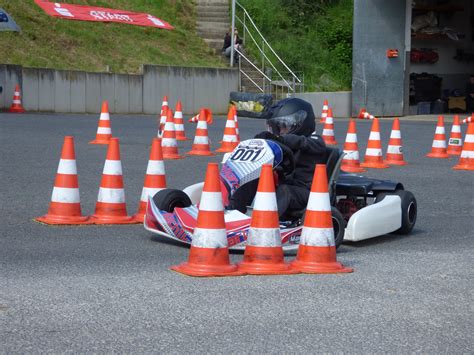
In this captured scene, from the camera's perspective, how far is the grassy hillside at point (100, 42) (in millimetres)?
30344

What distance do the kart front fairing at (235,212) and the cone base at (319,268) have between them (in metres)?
0.63

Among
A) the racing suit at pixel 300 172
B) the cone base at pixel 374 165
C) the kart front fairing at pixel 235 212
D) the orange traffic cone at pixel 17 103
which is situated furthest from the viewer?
the orange traffic cone at pixel 17 103

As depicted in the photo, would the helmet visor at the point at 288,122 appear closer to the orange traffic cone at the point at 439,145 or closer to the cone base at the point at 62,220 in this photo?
the cone base at the point at 62,220

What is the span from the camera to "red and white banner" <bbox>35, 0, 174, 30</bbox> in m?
32.7

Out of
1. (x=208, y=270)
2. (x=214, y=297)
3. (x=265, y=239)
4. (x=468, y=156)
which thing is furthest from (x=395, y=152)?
(x=214, y=297)

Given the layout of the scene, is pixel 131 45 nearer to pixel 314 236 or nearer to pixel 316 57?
pixel 316 57

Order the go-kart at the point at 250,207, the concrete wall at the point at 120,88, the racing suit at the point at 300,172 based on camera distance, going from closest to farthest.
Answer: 1. the go-kart at the point at 250,207
2. the racing suit at the point at 300,172
3. the concrete wall at the point at 120,88

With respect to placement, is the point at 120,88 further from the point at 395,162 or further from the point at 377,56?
the point at 395,162

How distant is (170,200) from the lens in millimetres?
8391

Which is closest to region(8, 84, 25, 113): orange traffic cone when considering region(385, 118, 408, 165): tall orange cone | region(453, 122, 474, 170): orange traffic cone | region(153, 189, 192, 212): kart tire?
region(385, 118, 408, 165): tall orange cone

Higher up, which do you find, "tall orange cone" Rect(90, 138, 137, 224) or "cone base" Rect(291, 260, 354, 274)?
"tall orange cone" Rect(90, 138, 137, 224)

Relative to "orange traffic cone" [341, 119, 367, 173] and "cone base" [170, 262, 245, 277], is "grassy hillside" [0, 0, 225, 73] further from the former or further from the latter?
"cone base" [170, 262, 245, 277]

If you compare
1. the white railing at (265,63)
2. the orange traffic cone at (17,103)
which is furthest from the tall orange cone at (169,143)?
the white railing at (265,63)

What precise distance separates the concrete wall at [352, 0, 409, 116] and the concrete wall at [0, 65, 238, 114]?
12.7 ft
